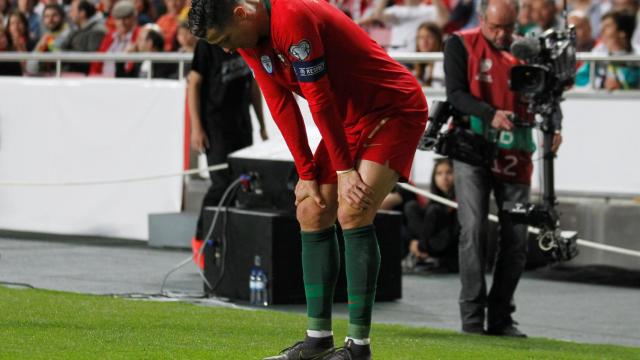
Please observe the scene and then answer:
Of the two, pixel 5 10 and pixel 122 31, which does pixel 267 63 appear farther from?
pixel 5 10

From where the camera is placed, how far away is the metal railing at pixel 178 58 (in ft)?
42.3

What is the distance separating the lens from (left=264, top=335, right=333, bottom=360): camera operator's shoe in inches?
270

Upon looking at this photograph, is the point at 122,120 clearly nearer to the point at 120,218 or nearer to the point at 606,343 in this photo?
the point at 120,218

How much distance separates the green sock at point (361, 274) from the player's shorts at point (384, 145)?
1.03 feet

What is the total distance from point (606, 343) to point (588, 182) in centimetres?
390

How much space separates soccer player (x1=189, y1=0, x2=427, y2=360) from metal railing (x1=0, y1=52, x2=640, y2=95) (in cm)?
614

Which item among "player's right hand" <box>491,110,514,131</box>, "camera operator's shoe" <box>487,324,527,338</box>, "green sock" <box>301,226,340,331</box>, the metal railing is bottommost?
"camera operator's shoe" <box>487,324,527,338</box>

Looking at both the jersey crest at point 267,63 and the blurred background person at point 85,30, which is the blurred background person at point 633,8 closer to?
the blurred background person at point 85,30

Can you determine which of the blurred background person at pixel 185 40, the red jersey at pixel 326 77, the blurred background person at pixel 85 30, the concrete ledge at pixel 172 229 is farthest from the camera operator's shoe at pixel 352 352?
the blurred background person at pixel 85 30

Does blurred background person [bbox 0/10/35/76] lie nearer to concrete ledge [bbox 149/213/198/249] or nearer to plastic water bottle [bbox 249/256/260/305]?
concrete ledge [bbox 149/213/198/249]

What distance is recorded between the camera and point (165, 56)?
1566 centimetres

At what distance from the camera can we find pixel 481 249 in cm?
972

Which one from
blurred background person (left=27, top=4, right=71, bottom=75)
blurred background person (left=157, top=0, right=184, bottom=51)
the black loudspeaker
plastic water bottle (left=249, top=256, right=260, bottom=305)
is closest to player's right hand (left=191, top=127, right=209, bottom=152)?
the black loudspeaker

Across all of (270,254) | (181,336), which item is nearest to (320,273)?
(181,336)
